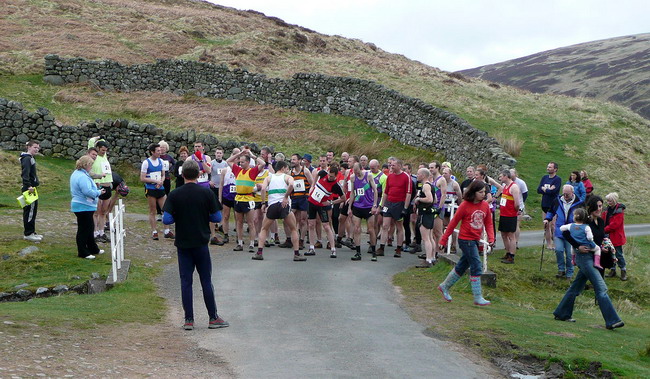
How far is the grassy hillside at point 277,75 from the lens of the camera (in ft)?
102

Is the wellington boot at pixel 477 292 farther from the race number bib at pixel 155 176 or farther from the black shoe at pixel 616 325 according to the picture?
the race number bib at pixel 155 176

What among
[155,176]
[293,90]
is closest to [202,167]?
[155,176]

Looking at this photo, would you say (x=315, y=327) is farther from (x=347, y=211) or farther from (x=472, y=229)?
(x=347, y=211)

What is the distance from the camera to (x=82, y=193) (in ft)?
42.7

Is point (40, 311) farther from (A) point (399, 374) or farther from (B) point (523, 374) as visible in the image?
(B) point (523, 374)

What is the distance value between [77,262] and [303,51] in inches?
1567

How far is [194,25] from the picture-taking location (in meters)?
52.3

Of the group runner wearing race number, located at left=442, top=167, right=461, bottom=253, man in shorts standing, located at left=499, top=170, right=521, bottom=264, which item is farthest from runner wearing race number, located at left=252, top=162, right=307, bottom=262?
man in shorts standing, located at left=499, top=170, right=521, bottom=264

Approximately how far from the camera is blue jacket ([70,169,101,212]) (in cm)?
1298

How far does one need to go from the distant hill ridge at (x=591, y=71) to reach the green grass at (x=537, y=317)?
5763cm

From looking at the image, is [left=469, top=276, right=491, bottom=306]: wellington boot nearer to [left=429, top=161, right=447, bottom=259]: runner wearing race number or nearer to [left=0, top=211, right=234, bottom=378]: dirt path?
[left=429, top=161, right=447, bottom=259]: runner wearing race number

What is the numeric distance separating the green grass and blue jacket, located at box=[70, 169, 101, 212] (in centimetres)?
583

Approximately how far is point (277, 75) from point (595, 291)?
3365 centimetres

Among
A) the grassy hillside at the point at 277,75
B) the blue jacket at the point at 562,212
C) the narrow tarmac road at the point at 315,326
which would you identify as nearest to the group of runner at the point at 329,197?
the blue jacket at the point at 562,212
